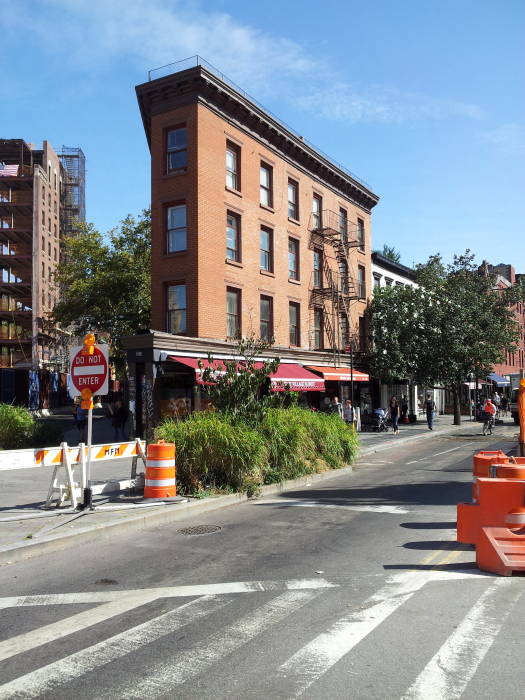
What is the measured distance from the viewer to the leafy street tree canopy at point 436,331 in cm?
3403

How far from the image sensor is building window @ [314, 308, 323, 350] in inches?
1224

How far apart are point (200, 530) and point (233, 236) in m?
18.0

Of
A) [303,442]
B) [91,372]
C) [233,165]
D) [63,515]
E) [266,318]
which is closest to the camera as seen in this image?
[63,515]

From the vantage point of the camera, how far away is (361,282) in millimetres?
36094

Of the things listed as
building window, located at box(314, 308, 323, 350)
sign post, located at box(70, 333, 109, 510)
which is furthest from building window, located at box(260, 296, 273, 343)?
sign post, located at box(70, 333, 109, 510)

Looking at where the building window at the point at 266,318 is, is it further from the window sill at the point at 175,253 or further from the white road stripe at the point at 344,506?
the white road stripe at the point at 344,506

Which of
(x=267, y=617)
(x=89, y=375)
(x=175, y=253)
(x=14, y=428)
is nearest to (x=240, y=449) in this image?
(x=89, y=375)

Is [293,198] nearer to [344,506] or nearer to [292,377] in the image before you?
[292,377]

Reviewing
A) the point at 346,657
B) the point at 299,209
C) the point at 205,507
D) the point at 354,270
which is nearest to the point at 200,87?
the point at 299,209

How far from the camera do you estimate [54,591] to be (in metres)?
6.10

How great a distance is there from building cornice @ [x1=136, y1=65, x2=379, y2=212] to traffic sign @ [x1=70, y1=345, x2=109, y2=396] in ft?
54.1

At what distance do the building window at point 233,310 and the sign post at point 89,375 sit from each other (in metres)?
14.6

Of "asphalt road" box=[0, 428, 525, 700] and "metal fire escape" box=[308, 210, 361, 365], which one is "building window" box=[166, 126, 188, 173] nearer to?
"metal fire escape" box=[308, 210, 361, 365]

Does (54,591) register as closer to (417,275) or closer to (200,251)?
(200,251)
